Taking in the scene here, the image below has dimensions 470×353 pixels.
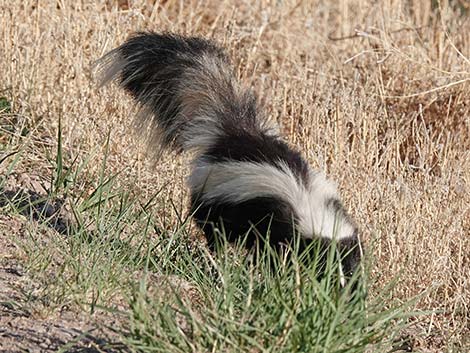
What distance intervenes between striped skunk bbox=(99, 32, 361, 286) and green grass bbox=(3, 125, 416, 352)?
0.22 meters

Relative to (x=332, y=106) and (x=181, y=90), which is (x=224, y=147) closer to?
(x=181, y=90)

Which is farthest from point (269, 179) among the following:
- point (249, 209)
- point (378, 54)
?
point (378, 54)

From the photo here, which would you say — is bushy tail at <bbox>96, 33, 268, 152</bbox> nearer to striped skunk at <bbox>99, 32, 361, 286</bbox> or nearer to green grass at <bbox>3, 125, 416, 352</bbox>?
striped skunk at <bbox>99, 32, 361, 286</bbox>

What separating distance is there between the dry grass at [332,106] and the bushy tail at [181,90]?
1.50 ft

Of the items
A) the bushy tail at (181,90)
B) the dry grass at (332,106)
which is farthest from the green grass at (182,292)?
the dry grass at (332,106)

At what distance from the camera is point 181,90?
18.4ft

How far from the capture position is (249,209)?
5.14 metres

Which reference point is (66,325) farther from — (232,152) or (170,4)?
(170,4)

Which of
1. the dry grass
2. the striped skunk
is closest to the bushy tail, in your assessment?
the striped skunk

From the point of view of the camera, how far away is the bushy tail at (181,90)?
551 cm

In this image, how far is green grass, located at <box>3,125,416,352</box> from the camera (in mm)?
3428

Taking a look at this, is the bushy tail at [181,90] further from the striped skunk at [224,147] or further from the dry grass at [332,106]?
the dry grass at [332,106]

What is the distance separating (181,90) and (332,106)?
1.91 meters

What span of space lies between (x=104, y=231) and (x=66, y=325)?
0.97m
